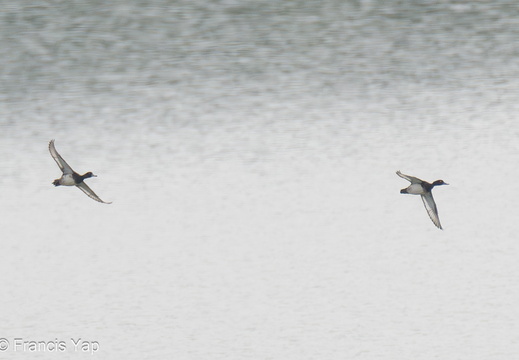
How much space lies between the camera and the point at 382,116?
18.4 meters

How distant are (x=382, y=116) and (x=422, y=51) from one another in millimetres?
2536

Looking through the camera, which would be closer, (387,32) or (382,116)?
(382,116)

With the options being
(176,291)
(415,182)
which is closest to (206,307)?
(176,291)

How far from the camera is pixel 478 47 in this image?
2023cm

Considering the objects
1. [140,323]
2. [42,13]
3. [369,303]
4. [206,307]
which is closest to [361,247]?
[369,303]

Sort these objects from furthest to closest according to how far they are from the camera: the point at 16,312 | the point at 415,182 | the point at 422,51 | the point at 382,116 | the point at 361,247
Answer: the point at 422,51 < the point at 382,116 < the point at 361,247 < the point at 16,312 < the point at 415,182

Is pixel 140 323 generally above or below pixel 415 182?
below

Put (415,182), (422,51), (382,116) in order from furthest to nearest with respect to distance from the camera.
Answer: (422,51), (382,116), (415,182)

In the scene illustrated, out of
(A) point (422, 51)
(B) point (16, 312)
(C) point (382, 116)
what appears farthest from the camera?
(A) point (422, 51)

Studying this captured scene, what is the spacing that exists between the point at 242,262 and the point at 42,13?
10.2 metres

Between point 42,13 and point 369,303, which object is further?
point 42,13

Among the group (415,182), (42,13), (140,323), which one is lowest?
(140,323)

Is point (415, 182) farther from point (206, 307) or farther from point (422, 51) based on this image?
point (422, 51)

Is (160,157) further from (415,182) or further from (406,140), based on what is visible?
(415,182)
